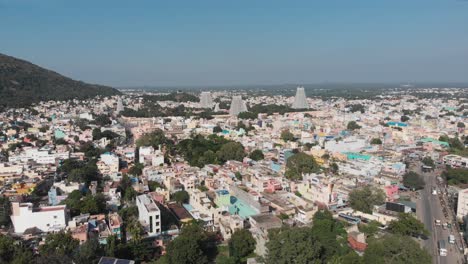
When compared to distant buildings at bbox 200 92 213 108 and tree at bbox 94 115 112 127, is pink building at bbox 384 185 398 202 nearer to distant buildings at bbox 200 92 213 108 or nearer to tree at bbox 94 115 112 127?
tree at bbox 94 115 112 127

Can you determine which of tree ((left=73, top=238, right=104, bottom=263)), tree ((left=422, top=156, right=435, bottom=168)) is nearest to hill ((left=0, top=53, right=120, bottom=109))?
tree ((left=73, top=238, right=104, bottom=263))

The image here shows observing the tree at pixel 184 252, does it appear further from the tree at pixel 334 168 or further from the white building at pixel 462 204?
the tree at pixel 334 168

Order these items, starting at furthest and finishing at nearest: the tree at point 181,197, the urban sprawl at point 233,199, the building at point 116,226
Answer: the tree at point 181,197
the building at point 116,226
the urban sprawl at point 233,199

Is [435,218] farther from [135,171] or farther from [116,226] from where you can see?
[135,171]

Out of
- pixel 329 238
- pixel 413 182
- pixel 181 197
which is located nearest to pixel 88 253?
pixel 181 197

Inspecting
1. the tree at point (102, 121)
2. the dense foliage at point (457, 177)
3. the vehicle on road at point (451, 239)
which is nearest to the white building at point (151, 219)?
the vehicle on road at point (451, 239)

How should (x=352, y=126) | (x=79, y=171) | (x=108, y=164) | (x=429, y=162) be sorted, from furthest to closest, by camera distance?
1. (x=352, y=126)
2. (x=429, y=162)
3. (x=108, y=164)
4. (x=79, y=171)
